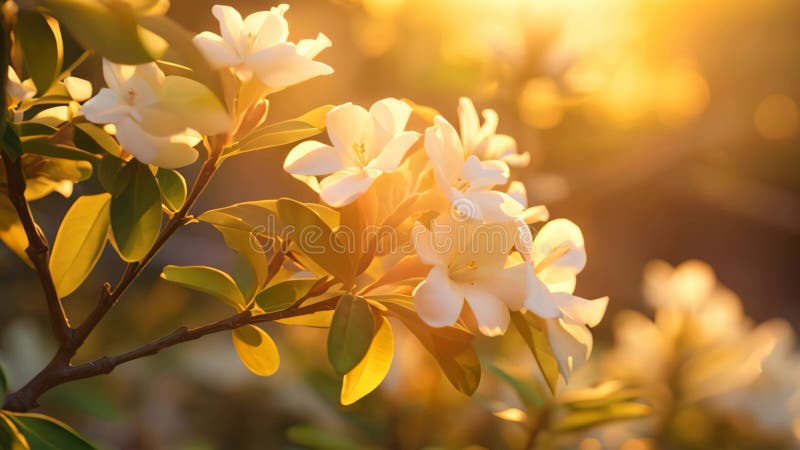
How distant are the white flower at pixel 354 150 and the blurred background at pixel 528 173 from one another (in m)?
0.50

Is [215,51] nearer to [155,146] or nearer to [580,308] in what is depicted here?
[155,146]

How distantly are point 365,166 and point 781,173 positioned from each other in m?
3.75

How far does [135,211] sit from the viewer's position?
21.4 inches

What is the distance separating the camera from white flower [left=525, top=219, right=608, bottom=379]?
551 millimetres

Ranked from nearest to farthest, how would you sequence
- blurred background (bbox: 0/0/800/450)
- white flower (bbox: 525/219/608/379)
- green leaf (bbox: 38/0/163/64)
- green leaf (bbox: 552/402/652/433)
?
green leaf (bbox: 38/0/163/64) → white flower (bbox: 525/219/608/379) → green leaf (bbox: 552/402/652/433) → blurred background (bbox: 0/0/800/450)

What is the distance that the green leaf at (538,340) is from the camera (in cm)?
56

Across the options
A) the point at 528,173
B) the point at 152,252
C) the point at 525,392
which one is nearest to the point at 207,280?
the point at 152,252

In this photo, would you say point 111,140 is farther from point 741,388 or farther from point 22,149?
point 741,388

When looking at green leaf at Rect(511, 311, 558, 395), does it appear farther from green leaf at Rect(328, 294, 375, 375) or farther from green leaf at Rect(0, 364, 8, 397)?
green leaf at Rect(0, 364, 8, 397)

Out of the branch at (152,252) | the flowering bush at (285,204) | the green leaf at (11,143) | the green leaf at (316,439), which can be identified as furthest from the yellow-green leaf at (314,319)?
the green leaf at (316,439)

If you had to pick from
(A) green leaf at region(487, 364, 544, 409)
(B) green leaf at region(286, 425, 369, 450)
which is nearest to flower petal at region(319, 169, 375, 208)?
(A) green leaf at region(487, 364, 544, 409)

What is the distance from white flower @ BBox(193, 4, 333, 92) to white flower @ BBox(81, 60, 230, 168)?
0.09 feet

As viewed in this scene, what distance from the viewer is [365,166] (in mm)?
537

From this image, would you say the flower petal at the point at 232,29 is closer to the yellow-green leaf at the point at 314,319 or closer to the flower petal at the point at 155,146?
the flower petal at the point at 155,146
